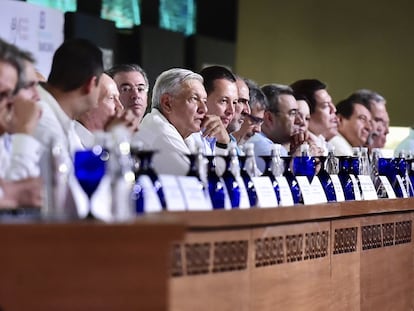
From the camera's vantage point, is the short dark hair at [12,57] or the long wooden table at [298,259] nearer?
the long wooden table at [298,259]

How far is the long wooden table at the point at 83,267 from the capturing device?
256cm

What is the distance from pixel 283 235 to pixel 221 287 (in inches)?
21.8

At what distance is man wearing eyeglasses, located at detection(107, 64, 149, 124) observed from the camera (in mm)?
5855

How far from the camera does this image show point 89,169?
10.5ft

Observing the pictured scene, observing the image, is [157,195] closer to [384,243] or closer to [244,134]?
[384,243]

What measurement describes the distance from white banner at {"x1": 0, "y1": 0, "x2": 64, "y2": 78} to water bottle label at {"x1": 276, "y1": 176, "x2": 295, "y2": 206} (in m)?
3.05

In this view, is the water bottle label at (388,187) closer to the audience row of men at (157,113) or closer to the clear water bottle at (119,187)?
the audience row of men at (157,113)

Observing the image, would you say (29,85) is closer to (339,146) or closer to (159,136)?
(159,136)

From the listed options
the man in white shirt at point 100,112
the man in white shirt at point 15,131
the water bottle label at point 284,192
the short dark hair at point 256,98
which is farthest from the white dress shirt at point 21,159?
the short dark hair at point 256,98

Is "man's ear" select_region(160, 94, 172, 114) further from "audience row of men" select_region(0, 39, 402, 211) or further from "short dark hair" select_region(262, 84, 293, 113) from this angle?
"short dark hair" select_region(262, 84, 293, 113)

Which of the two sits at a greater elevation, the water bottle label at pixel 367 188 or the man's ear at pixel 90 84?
the man's ear at pixel 90 84

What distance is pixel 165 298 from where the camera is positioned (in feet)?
8.54

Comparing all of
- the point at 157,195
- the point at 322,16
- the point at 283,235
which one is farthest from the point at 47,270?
the point at 322,16

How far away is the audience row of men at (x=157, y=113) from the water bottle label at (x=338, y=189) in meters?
0.60
